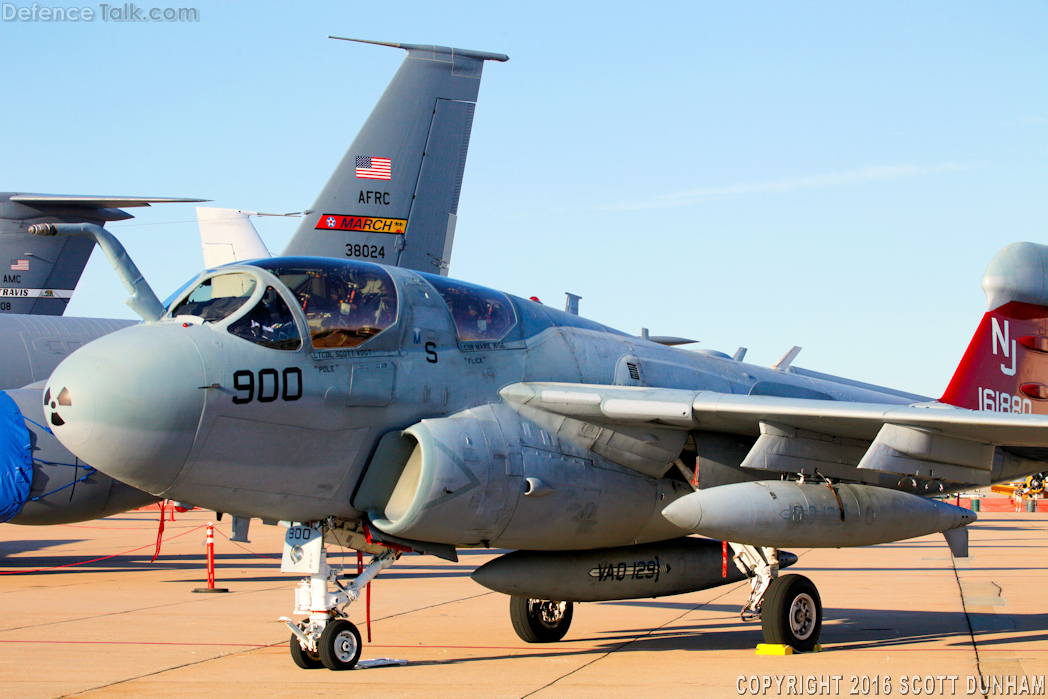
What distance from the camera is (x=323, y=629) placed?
7824mm

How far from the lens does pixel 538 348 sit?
895 cm

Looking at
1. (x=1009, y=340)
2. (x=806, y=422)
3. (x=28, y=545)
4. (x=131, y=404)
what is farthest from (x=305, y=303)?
(x=28, y=545)

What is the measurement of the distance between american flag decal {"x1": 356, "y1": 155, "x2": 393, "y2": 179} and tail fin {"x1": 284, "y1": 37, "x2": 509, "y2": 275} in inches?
0.6

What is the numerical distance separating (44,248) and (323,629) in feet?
50.5

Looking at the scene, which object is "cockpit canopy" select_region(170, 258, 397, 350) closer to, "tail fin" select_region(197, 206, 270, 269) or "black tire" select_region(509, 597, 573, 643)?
"black tire" select_region(509, 597, 573, 643)

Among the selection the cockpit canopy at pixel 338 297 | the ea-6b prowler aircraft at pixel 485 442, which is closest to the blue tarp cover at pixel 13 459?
the ea-6b prowler aircraft at pixel 485 442

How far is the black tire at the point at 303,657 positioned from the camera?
7.88 meters

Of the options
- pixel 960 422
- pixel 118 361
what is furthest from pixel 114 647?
pixel 960 422

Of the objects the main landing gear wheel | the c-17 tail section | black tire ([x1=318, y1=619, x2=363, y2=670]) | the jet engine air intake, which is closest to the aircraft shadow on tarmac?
the c-17 tail section

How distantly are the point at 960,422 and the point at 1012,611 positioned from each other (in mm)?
5436

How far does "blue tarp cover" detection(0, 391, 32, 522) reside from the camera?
13859 millimetres

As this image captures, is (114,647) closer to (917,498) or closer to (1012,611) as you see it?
(917,498)

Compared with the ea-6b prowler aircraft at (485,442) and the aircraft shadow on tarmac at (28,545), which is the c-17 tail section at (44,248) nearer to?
the aircraft shadow on tarmac at (28,545)

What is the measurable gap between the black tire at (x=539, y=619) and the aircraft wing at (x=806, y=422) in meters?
2.18
